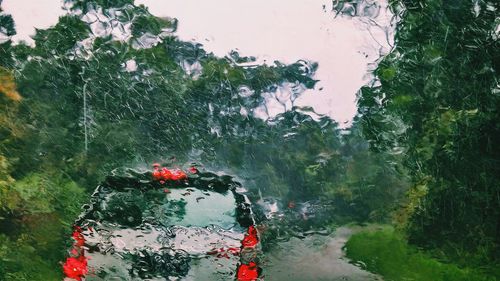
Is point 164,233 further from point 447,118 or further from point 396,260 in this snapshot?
point 447,118

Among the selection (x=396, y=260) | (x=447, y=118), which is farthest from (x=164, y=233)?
(x=447, y=118)

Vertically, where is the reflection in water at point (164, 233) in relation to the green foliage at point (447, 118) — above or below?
below

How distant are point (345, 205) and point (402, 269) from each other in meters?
0.48

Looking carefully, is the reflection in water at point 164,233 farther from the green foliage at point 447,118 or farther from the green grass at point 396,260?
the green foliage at point 447,118

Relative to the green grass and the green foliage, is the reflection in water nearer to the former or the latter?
the green grass

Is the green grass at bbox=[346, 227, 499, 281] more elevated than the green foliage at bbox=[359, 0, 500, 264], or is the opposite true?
the green foliage at bbox=[359, 0, 500, 264]

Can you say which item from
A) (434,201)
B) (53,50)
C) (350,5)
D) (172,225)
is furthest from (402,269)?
(53,50)

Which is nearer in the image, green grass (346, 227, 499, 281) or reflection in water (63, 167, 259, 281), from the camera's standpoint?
reflection in water (63, 167, 259, 281)

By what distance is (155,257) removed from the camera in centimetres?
290

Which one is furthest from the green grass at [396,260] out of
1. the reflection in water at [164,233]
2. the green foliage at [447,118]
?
the reflection in water at [164,233]

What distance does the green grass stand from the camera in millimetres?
2998

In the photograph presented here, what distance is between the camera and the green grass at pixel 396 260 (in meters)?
3.00

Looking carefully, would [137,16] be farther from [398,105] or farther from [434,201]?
[434,201]

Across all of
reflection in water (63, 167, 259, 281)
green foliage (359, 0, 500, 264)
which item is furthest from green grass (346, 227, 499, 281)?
reflection in water (63, 167, 259, 281)
